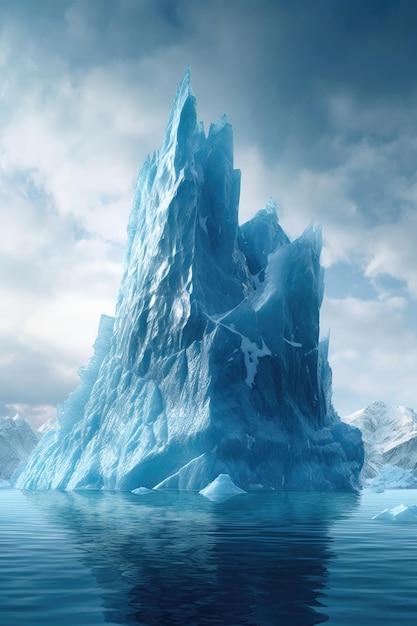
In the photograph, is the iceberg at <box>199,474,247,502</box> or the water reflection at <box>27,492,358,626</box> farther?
the iceberg at <box>199,474,247,502</box>

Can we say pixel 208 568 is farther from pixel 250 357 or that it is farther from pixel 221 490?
pixel 250 357

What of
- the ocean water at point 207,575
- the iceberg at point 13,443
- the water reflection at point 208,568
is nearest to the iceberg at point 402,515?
the water reflection at point 208,568

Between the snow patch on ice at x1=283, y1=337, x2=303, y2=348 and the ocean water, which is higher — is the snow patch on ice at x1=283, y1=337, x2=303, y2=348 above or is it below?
above

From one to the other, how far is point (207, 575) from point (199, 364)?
28.5m

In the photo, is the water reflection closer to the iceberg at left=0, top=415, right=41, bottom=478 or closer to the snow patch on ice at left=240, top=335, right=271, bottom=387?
the snow patch on ice at left=240, top=335, right=271, bottom=387

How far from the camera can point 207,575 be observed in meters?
7.08

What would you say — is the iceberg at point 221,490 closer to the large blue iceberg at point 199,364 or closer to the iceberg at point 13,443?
the large blue iceberg at point 199,364

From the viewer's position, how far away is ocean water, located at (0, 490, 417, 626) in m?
5.27

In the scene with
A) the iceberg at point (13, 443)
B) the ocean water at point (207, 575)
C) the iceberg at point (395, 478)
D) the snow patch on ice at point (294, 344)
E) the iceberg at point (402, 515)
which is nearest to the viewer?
the ocean water at point (207, 575)

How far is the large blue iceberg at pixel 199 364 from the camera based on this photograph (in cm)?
3406

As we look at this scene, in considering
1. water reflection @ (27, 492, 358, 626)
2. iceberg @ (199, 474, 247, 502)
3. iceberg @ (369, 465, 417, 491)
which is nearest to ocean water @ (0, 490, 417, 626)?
water reflection @ (27, 492, 358, 626)

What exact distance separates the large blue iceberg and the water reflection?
62.0 ft

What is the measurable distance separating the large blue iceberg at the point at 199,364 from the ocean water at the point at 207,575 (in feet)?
66.9

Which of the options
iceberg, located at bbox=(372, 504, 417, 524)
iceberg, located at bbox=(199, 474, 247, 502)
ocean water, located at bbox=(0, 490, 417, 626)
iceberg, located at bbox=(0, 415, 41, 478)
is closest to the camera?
ocean water, located at bbox=(0, 490, 417, 626)
